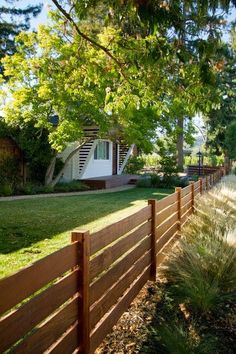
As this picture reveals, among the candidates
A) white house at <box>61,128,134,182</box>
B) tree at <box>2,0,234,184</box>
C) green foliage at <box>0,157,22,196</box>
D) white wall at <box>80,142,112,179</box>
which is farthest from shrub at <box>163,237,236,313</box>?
white wall at <box>80,142,112,179</box>

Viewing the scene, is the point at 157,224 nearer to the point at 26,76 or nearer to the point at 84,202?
the point at 84,202

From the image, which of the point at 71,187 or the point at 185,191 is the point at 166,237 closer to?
the point at 185,191

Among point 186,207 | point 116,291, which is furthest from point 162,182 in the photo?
point 116,291

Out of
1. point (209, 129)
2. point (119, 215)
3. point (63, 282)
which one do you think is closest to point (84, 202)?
point (119, 215)

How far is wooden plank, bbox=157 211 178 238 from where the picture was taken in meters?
5.55

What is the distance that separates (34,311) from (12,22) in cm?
2253

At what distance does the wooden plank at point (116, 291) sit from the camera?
3.07 m

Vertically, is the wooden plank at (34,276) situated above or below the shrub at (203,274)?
above

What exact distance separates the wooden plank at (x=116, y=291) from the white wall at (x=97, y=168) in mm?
14947

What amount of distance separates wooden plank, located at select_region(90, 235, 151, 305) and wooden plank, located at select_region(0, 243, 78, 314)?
472 mm

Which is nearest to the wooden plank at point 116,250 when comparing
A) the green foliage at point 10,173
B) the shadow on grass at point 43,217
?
the shadow on grass at point 43,217

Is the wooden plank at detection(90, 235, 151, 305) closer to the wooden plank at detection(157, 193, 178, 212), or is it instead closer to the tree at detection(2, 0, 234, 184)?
the wooden plank at detection(157, 193, 178, 212)

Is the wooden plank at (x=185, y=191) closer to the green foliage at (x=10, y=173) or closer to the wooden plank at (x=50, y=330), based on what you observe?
the wooden plank at (x=50, y=330)

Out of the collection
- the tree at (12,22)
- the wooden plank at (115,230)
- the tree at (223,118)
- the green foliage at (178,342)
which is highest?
the tree at (12,22)
